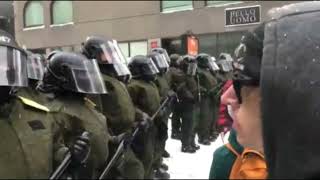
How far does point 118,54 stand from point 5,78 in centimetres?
371

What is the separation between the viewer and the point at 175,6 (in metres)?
25.5

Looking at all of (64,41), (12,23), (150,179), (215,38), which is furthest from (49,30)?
(12,23)

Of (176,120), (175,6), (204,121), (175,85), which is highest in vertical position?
(175,6)

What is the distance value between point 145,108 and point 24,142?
195 inches

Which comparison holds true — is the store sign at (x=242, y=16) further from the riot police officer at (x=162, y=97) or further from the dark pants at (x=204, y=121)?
the riot police officer at (x=162, y=97)

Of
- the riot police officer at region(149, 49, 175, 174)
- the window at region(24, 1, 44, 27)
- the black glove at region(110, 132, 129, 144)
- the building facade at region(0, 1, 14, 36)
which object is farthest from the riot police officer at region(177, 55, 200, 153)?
the window at region(24, 1, 44, 27)

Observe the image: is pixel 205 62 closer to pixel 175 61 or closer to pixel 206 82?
pixel 206 82

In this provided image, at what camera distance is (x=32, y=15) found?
102ft

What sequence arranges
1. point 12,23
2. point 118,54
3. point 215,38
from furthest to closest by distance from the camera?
point 215,38, point 118,54, point 12,23

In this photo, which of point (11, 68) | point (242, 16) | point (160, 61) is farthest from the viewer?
point (242, 16)

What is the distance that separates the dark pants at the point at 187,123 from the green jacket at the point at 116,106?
18.6 ft

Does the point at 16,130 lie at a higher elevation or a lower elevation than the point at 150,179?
higher

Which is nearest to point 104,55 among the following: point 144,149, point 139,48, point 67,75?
point 144,149

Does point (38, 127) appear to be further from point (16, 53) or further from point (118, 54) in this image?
point (118, 54)
